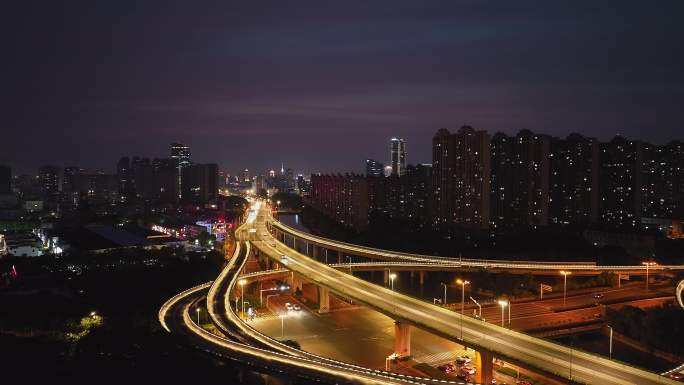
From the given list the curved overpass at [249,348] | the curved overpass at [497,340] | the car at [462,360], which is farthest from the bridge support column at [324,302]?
the car at [462,360]

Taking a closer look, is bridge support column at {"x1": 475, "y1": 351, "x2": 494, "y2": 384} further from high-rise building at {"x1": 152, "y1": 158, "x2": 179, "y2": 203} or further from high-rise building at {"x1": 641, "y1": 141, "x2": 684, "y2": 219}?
high-rise building at {"x1": 152, "y1": 158, "x2": 179, "y2": 203}

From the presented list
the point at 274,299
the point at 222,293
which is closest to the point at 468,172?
the point at 274,299

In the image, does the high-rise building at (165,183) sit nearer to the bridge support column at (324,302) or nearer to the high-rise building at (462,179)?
the high-rise building at (462,179)

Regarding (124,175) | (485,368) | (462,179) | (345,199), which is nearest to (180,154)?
(124,175)

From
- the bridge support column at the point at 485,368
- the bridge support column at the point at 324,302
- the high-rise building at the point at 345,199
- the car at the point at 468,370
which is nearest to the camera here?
the bridge support column at the point at 485,368

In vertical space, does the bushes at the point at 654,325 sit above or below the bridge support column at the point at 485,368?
below

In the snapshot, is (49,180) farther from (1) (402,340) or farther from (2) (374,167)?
(1) (402,340)

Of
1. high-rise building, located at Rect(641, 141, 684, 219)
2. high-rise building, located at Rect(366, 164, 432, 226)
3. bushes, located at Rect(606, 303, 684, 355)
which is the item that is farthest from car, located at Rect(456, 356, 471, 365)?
high-rise building, located at Rect(641, 141, 684, 219)
